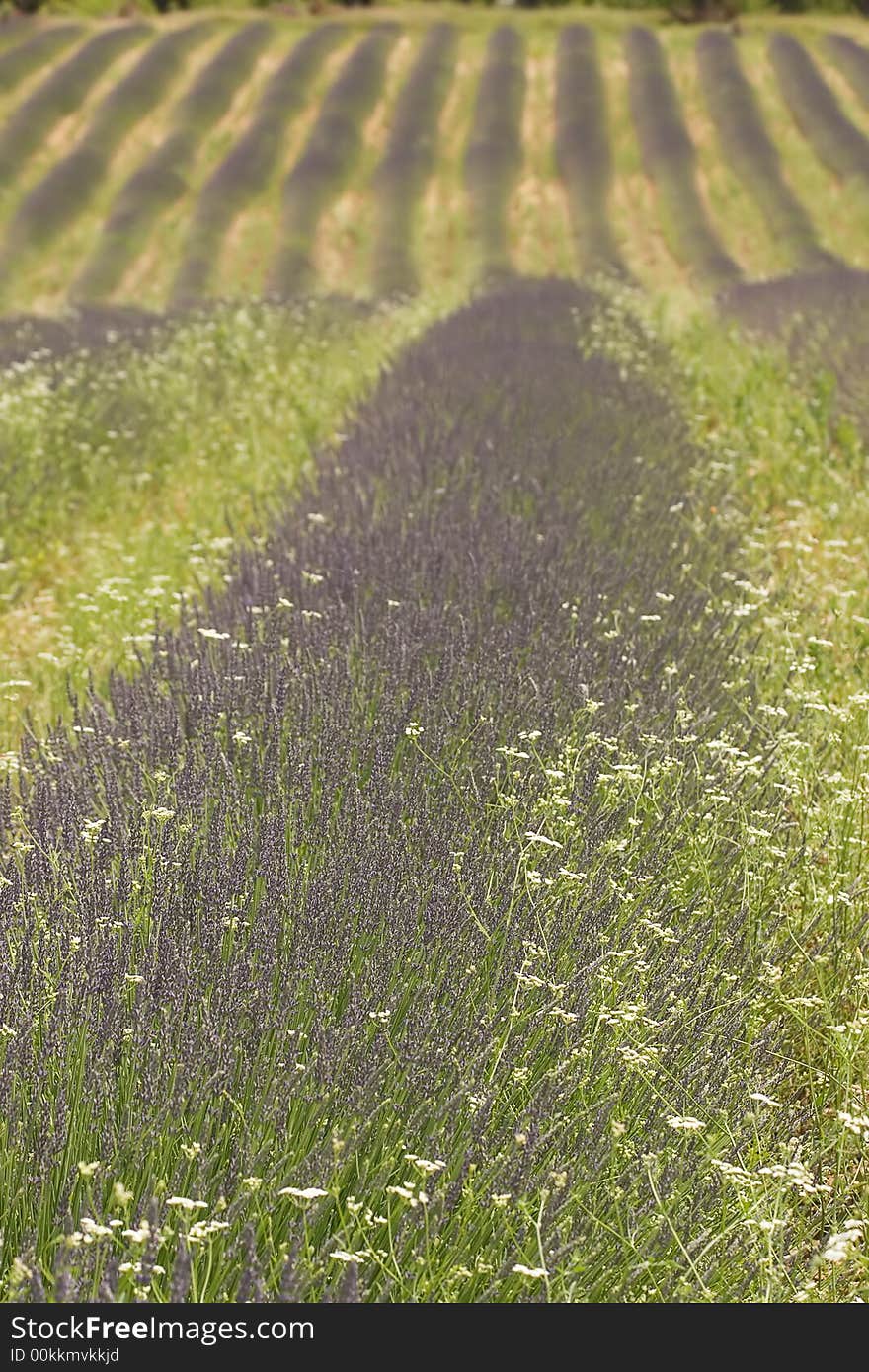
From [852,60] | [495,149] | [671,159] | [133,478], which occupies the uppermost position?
[852,60]

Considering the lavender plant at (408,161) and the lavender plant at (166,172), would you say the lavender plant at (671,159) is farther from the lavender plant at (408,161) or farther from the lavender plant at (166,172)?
the lavender plant at (166,172)

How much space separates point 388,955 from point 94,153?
23717mm

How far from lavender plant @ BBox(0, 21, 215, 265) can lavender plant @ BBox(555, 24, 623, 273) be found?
271 inches

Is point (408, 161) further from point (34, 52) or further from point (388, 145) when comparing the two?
point (34, 52)

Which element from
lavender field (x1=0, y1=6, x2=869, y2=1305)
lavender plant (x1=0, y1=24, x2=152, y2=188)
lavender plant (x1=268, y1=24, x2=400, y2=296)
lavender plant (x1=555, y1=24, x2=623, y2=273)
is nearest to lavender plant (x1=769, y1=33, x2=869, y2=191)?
lavender plant (x1=555, y1=24, x2=623, y2=273)

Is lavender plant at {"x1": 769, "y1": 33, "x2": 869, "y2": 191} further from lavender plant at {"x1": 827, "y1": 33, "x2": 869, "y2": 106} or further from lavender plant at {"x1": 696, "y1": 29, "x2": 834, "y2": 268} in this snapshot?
lavender plant at {"x1": 696, "y1": 29, "x2": 834, "y2": 268}

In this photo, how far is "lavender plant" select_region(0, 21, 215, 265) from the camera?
21.4 m

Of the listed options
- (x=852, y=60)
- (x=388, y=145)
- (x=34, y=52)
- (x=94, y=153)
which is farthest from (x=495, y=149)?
(x=34, y=52)

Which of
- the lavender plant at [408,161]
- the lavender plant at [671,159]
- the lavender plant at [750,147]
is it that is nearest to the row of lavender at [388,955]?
the lavender plant at [408,161]

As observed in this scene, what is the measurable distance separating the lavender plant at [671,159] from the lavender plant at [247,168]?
18.9ft

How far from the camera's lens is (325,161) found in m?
23.6

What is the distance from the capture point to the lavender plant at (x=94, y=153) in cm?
2139
